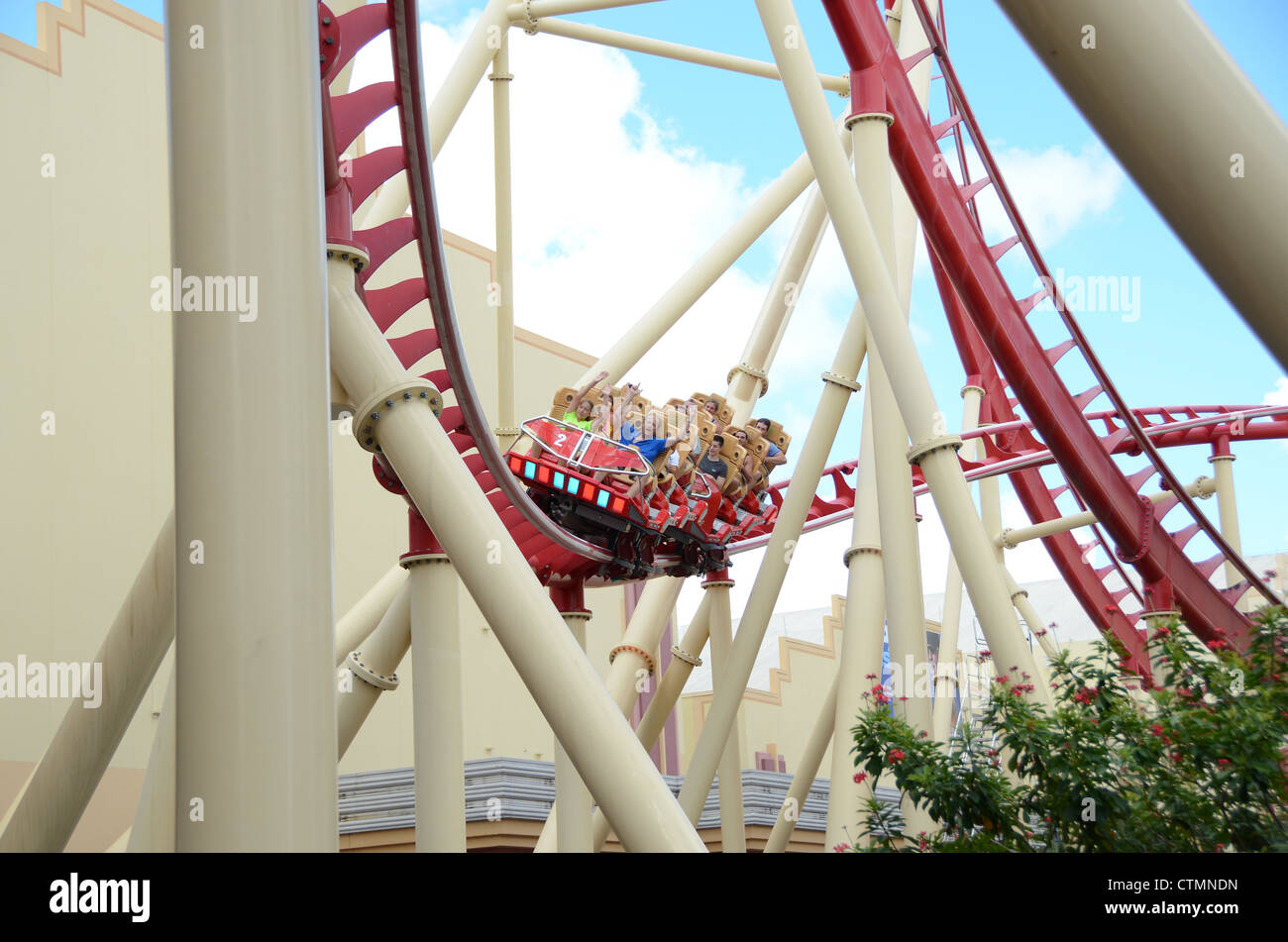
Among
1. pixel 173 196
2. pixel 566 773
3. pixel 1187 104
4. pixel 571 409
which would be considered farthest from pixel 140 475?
pixel 1187 104

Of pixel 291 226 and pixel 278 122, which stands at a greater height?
pixel 278 122

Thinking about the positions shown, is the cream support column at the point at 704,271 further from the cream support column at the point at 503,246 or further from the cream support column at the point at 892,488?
the cream support column at the point at 892,488

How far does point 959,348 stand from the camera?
1008cm

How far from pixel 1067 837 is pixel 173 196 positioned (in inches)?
119

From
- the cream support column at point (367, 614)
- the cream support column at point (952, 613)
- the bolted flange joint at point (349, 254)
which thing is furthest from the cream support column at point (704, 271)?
the bolted flange joint at point (349, 254)

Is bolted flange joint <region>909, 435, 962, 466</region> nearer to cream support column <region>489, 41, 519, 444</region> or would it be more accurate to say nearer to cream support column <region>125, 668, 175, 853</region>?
cream support column <region>489, 41, 519, 444</region>

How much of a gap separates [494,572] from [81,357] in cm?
675

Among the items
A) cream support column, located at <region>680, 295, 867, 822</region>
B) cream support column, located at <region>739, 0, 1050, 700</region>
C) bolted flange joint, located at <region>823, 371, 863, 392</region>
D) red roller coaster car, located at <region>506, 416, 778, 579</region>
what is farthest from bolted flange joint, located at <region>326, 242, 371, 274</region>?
bolted flange joint, located at <region>823, 371, 863, 392</region>

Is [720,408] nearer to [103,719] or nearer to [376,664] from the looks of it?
[376,664]

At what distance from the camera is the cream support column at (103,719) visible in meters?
3.48
